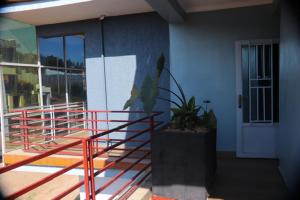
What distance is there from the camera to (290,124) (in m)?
3.21

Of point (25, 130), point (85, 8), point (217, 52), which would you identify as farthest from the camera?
point (25, 130)

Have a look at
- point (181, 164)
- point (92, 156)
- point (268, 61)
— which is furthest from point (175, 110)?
point (268, 61)

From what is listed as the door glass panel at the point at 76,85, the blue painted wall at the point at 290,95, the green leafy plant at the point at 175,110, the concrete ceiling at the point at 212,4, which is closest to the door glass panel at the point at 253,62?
the concrete ceiling at the point at 212,4

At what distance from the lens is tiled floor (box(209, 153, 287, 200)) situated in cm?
325

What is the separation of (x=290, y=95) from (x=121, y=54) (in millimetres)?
3631

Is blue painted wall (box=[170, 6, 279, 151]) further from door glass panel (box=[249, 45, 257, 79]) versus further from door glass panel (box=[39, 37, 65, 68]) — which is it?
door glass panel (box=[39, 37, 65, 68])

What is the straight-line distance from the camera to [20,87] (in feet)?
20.5

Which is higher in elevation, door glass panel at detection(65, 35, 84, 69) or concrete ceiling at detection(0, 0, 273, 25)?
concrete ceiling at detection(0, 0, 273, 25)

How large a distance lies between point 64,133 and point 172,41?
397 cm

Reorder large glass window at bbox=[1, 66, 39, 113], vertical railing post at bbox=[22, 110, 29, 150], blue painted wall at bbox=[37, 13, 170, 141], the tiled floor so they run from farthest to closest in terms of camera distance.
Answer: large glass window at bbox=[1, 66, 39, 113], blue painted wall at bbox=[37, 13, 170, 141], vertical railing post at bbox=[22, 110, 29, 150], the tiled floor

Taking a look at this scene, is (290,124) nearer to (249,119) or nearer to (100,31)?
(249,119)

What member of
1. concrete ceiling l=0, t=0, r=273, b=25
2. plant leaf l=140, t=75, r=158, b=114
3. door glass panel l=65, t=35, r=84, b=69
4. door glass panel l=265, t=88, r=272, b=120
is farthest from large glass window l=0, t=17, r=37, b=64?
door glass panel l=265, t=88, r=272, b=120

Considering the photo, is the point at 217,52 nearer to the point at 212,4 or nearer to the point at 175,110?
the point at 212,4

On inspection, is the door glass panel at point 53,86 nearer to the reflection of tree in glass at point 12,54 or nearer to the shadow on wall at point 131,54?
the reflection of tree in glass at point 12,54
